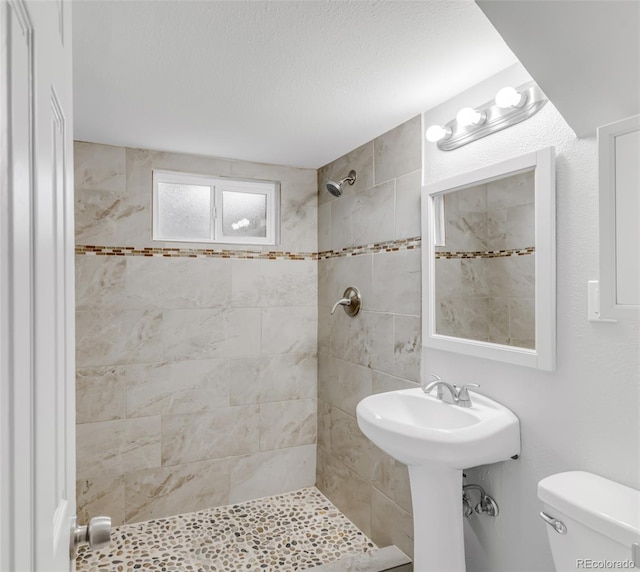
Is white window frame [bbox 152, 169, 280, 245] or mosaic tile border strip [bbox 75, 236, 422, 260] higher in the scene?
white window frame [bbox 152, 169, 280, 245]

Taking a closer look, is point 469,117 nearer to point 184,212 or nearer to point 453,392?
point 453,392

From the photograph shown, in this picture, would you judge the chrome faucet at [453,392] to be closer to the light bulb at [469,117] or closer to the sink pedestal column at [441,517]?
the sink pedestal column at [441,517]

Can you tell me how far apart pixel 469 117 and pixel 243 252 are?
5.67 feet

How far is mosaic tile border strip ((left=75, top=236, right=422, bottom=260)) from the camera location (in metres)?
2.44

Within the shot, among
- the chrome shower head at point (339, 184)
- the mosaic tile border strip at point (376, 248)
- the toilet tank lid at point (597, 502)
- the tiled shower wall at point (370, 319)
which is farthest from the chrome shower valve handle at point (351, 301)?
the toilet tank lid at point (597, 502)

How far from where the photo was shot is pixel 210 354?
9.64ft

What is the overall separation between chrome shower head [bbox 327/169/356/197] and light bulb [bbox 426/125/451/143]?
31.8 inches

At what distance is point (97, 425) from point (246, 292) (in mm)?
1208

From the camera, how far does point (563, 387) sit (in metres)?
1.55

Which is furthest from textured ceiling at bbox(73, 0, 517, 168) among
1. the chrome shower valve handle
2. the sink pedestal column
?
the sink pedestal column

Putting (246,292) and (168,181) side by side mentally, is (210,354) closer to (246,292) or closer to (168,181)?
(246,292)

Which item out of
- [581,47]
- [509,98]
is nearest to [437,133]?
[509,98]

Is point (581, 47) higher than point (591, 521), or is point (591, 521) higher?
point (581, 47)

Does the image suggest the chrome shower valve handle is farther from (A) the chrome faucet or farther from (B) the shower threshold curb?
(B) the shower threshold curb
